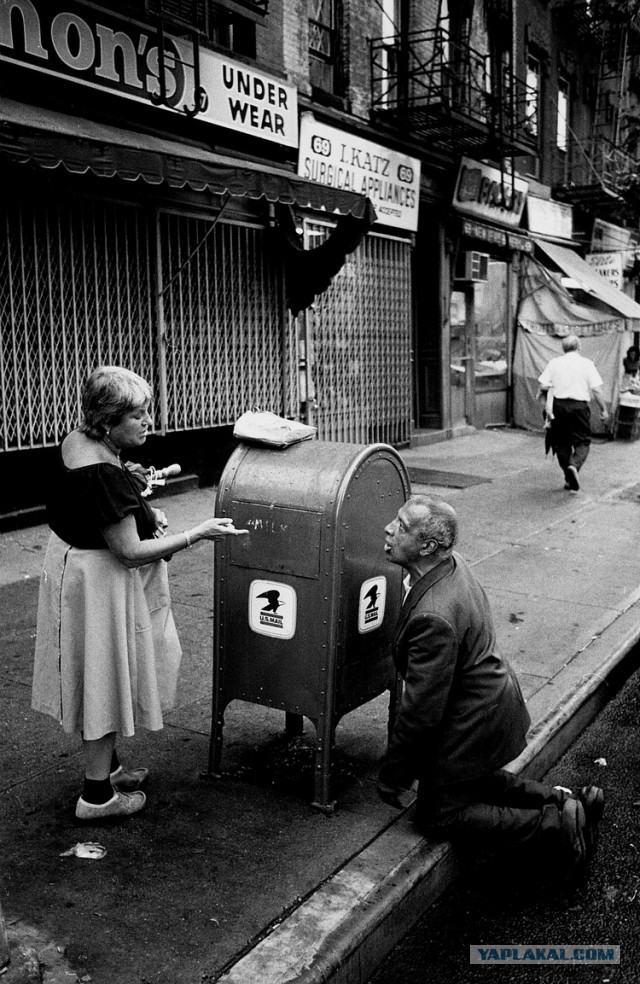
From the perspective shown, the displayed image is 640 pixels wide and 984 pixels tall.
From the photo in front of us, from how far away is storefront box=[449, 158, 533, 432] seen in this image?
1628 centimetres

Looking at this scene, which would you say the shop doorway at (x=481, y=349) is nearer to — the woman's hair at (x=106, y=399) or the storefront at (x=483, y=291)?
the storefront at (x=483, y=291)

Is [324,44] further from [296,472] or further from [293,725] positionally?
[293,725]

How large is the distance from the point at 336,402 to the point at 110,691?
9.68 meters

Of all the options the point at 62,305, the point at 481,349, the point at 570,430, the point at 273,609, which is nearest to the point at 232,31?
the point at 62,305

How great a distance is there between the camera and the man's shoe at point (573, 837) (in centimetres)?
353

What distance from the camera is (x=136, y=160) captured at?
7.58 metres

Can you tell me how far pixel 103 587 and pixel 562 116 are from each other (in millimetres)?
20405

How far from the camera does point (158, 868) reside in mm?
3436

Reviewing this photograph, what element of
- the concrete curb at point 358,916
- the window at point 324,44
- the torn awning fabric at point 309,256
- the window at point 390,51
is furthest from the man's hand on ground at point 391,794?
the window at point 390,51

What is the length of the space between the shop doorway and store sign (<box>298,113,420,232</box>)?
258 cm

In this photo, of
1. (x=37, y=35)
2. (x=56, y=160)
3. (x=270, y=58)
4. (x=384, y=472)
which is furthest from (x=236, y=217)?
(x=384, y=472)

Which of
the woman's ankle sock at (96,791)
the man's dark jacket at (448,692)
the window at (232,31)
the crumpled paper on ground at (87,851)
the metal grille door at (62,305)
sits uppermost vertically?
the window at (232,31)

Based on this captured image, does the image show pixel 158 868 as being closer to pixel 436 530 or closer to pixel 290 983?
pixel 290 983

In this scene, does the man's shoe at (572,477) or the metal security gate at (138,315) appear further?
the man's shoe at (572,477)
